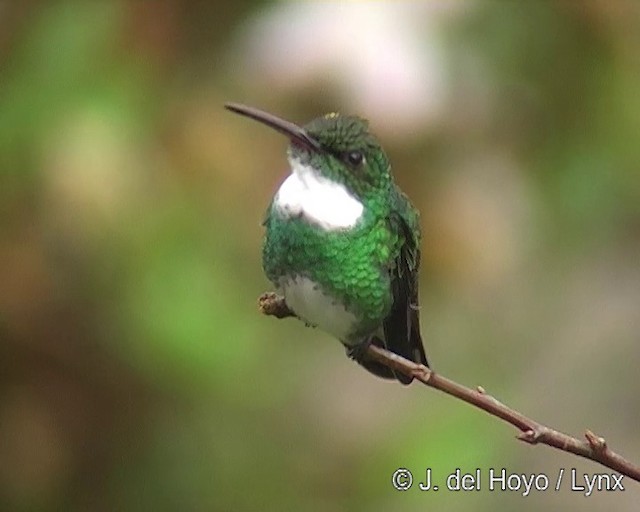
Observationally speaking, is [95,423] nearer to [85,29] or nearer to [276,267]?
[85,29]

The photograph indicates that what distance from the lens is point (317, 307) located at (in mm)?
615

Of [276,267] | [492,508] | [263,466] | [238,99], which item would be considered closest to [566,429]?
[492,508]

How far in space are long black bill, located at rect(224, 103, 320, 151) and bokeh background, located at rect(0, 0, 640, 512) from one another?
0.99ft

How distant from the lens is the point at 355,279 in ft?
2.08

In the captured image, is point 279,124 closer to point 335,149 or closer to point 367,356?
point 335,149

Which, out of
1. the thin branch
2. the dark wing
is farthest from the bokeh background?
the thin branch

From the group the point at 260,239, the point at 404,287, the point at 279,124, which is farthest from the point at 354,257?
the point at 260,239

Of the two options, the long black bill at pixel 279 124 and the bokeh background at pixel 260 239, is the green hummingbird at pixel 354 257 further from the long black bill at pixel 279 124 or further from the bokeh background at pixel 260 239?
the bokeh background at pixel 260 239

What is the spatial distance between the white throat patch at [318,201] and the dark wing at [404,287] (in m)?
0.03

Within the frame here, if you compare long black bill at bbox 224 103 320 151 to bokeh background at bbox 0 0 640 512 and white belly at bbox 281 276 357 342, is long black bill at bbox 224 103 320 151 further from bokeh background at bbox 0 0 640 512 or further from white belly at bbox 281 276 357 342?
bokeh background at bbox 0 0 640 512

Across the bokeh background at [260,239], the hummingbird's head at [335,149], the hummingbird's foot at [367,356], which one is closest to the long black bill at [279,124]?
the hummingbird's head at [335,149]

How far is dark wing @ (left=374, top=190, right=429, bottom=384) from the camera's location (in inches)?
24.4

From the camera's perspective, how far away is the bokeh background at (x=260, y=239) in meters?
0.95

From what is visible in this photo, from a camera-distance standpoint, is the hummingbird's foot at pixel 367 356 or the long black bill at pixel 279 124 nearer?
the long black bill at pixel 279 124
